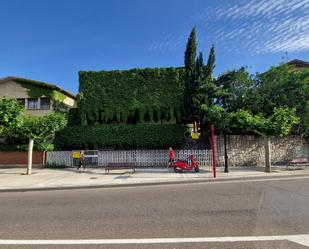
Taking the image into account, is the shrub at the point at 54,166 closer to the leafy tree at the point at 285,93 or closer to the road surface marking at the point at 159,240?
the leafy tree at the point at 285,93

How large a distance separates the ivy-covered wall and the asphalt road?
1457 centimetres

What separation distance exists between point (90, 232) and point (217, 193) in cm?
547

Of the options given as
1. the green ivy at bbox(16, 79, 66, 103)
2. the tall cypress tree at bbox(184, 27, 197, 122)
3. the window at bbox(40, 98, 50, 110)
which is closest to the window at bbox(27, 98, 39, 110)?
the green ivy at bbox(16, 79, 66, 103)

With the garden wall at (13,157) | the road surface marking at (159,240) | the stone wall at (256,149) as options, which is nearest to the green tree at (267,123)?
the stone wall at (256,149)

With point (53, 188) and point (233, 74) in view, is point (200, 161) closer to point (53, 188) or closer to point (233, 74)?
point (233, 74)

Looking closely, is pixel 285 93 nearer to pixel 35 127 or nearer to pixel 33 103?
pixel 35 127

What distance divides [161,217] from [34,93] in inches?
974

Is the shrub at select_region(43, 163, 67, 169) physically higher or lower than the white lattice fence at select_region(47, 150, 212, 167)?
lower

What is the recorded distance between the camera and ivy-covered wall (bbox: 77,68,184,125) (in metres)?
23.0

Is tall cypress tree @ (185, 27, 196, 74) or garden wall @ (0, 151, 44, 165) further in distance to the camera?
tall cypress tree @ (185, 27, 196, 74)

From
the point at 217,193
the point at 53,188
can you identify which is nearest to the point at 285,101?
the point at 217,193

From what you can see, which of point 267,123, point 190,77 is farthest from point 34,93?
point 267,123

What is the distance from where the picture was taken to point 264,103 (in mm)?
19844

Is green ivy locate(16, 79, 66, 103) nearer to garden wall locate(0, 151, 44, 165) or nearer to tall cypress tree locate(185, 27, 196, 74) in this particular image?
garden wall locate(0, 151, 44, 165)
